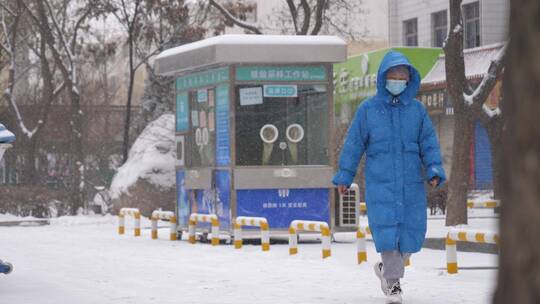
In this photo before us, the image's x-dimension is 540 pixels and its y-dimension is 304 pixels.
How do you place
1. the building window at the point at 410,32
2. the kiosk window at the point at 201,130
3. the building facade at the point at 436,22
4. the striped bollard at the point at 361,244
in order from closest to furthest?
the striped bollard at the point at 361,244 < the kiosk window at the point at 201,130 < the building facade at the point at 436,22 < the building window at the point at 410,32

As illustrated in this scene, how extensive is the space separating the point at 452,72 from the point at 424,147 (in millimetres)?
11105

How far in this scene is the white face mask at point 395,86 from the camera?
8.82 m

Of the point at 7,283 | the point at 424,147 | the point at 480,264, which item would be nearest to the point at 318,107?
the point at 480,264

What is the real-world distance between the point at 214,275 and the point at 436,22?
30.5m

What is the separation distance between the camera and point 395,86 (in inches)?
348

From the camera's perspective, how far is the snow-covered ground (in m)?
9.55

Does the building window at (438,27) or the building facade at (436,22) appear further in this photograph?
the building window at (438,27)

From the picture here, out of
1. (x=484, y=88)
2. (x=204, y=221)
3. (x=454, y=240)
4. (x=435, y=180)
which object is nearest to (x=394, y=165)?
(x=435, y=180)

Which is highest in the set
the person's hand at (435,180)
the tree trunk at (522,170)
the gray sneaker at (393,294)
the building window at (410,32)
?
the building window at (410,32)

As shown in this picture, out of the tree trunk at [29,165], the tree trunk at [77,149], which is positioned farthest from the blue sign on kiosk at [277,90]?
the tree trunk at [29,165]

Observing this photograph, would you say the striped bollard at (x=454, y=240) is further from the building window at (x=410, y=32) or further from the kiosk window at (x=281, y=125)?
the building window at (x=410, y=32)

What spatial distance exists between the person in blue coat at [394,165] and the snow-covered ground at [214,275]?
0.64 m

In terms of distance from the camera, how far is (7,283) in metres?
11.0

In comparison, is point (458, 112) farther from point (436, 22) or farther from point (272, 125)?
point (436, 22)
